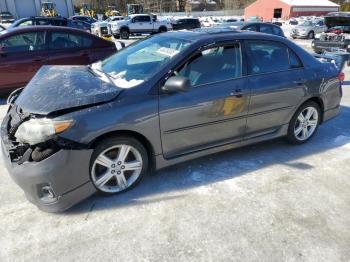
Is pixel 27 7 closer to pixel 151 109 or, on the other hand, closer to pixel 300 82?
pixel 300 82

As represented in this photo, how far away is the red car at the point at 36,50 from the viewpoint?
6270mm

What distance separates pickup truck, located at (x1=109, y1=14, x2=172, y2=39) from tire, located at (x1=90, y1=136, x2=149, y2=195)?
21.3m

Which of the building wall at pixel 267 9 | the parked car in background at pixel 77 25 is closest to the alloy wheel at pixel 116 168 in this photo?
the parked car in background at pixel 77 25

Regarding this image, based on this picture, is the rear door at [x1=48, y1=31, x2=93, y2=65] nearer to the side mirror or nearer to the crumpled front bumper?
the crumpled front bumper

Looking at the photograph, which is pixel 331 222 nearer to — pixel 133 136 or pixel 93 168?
pixel 133 136

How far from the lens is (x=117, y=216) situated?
9.42 ft

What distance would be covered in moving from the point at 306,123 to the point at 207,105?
6.19 feet

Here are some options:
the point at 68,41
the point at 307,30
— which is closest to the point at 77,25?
the point at 68,41

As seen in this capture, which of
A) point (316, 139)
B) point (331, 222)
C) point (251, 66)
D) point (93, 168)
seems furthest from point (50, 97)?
point (316, 139)

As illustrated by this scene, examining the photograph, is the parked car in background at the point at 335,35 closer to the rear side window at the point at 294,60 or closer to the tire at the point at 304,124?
the tire at the point at 304,124

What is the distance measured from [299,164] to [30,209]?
312cm

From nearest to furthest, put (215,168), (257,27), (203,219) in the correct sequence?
(203,219) → (215,168) → (257,27)

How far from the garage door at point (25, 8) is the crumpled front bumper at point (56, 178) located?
50027 millimetres

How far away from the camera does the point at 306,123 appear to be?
14.6 ft
